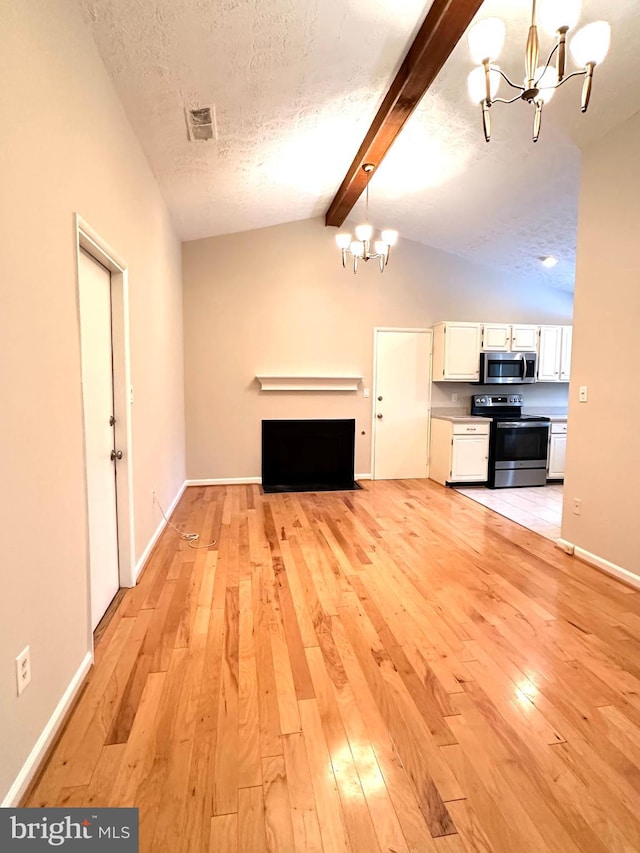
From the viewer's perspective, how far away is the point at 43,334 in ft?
4.87

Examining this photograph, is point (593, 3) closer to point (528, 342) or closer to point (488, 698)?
point (488, 698)

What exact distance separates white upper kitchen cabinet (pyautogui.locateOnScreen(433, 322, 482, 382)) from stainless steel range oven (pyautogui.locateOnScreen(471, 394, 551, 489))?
70cm

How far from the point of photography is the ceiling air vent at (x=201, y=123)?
8.85ft

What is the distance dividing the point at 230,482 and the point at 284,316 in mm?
2248

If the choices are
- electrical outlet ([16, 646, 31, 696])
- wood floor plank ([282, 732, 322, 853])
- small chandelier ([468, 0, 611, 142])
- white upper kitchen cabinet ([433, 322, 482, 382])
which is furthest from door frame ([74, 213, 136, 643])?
white upper kitchen cabinet ([433, 322, 482, 382])

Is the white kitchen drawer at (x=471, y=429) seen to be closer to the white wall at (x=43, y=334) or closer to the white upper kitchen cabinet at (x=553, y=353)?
→ the white upper kitchen cabinet at (x=553, y=353)

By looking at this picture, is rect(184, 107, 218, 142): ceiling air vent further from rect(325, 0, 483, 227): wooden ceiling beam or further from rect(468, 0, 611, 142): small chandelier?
rect(468, 0, 611, 142): small chandelier

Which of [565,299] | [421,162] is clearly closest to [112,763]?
[421,162]

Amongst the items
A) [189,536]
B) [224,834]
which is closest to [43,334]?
[224,834]

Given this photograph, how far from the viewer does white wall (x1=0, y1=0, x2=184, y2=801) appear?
1.26 meters

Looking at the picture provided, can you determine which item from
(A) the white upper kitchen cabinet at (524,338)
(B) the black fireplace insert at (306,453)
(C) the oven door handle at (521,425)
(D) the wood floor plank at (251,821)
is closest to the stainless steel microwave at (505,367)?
(A) the white upper kitchen cabinet at (524,338)

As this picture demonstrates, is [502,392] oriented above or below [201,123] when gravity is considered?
below

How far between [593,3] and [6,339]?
3097 millimetres

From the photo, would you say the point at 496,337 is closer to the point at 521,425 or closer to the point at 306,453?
the point at 521,425
